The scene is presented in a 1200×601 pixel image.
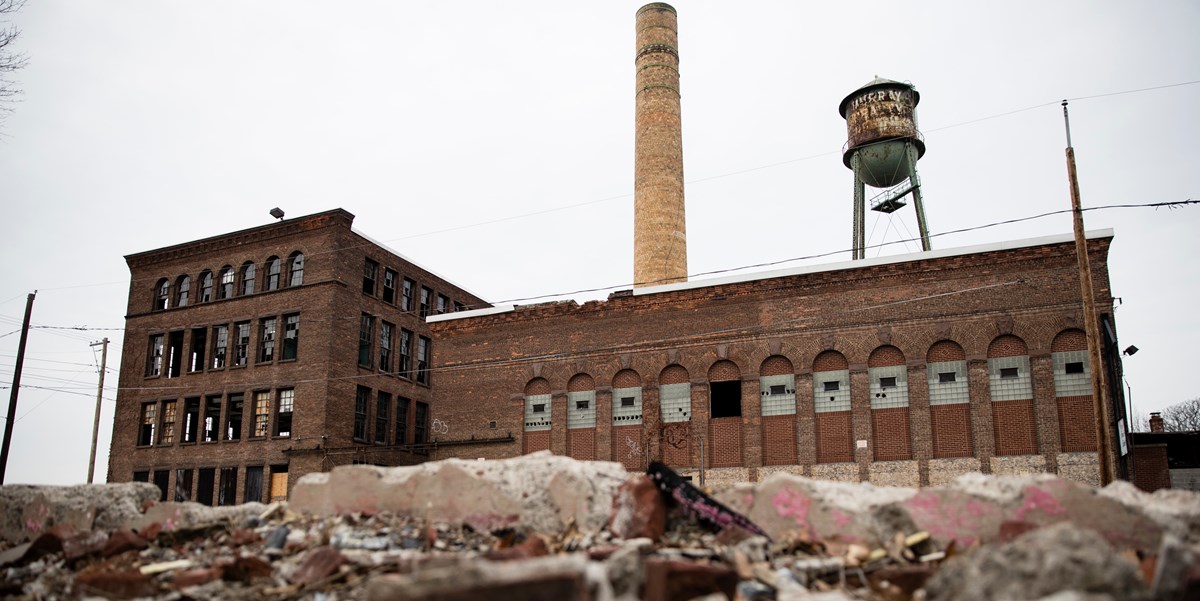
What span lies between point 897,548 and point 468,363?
2301cm

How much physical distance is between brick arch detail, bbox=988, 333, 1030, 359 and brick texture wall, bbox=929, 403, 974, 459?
1.65 meters

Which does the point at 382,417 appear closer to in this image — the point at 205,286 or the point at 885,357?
the point at 205,286

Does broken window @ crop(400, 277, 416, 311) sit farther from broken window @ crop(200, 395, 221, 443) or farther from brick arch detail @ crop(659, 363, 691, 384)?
brick arch detail @ crop(659, 363, 691, 384)

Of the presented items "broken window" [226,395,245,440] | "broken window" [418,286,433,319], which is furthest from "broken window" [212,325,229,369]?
"broken window" [418,286,433,319]

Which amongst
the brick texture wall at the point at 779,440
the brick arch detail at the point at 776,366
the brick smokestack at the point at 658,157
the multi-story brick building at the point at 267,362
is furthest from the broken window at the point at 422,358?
the brick texture wall at the point at 779,440

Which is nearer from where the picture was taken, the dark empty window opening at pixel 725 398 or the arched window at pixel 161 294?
the dark empty window opening at pixel 725 398

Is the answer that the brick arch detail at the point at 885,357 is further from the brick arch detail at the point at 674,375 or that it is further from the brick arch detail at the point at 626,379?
the brick arch detail at the point at 626,379

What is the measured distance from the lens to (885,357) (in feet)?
84.5

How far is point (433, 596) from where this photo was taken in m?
5.07

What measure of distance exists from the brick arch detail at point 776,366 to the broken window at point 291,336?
18331mm

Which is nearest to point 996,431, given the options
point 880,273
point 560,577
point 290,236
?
point 880,273

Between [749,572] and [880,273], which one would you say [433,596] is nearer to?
[749,572]

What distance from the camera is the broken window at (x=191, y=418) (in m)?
36.5

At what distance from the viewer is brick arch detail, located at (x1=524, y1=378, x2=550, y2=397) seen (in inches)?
1172
